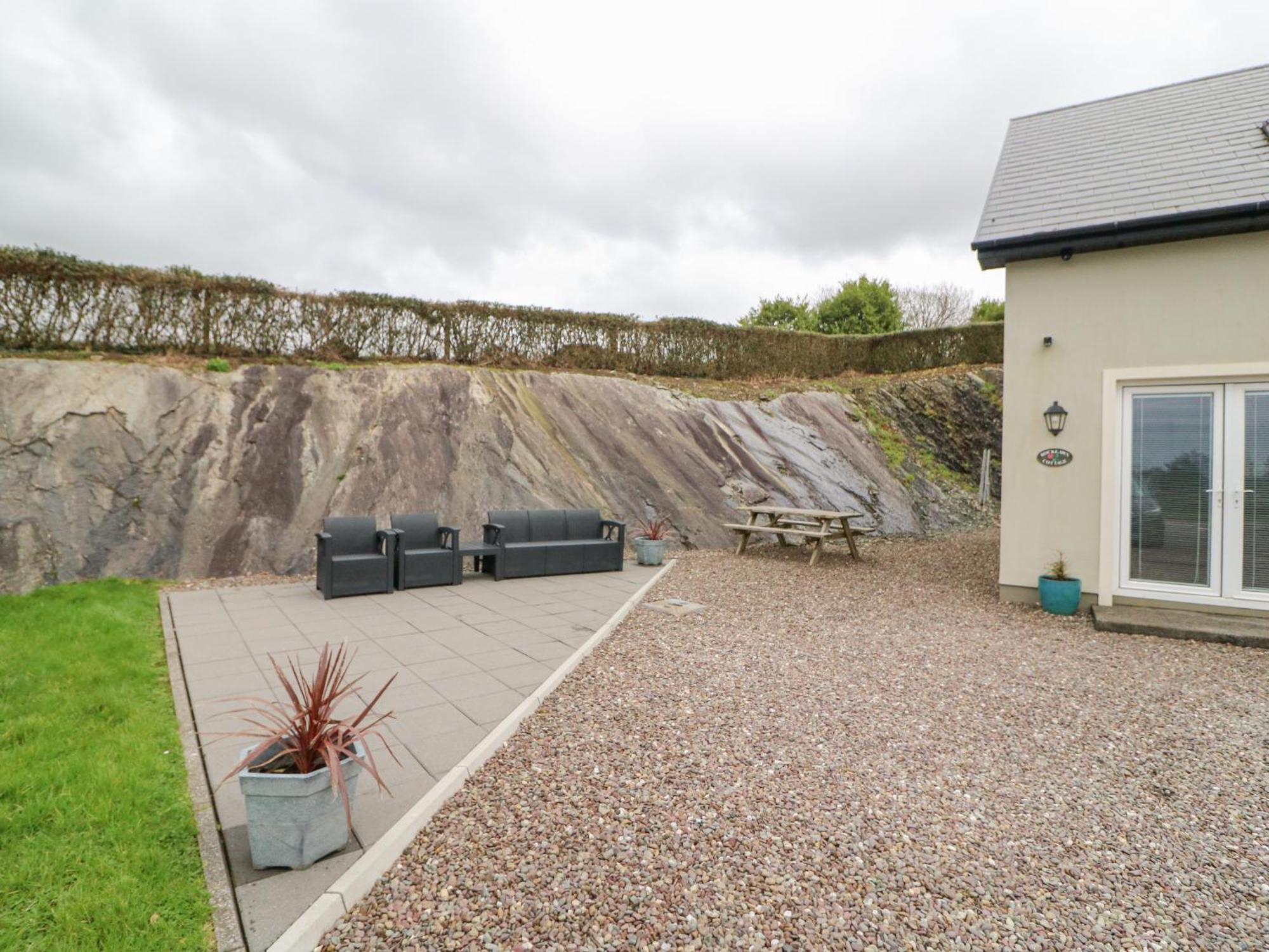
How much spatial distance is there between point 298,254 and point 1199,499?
54.3ft

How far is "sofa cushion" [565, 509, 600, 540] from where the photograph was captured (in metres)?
8.51

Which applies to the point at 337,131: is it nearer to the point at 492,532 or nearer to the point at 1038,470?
the point at 492,532

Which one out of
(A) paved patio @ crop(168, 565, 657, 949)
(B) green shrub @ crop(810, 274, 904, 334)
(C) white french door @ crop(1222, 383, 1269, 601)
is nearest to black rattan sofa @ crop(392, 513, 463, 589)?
(A) paved patio @ crop(168, 565, 657, 949)

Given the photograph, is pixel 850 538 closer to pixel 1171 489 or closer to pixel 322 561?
pixel 1171 489

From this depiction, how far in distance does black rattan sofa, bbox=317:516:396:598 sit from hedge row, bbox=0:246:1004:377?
4096mm

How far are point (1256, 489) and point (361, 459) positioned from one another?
10068 mm

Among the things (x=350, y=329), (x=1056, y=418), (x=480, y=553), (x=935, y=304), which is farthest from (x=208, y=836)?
(x=935, y=304)

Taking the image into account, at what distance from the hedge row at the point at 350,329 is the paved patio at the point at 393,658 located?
13.9 ft

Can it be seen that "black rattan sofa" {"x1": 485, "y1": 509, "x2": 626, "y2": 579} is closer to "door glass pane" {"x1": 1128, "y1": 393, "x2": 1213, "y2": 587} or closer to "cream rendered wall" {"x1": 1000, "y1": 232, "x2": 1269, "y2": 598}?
"cream rendered wall" {"x1": 1000, "y1": 232, "x2": 1269, "y2": 598}

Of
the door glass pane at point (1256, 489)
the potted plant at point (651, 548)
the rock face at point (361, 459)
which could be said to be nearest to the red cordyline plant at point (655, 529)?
the potted plant at point (651, 548)

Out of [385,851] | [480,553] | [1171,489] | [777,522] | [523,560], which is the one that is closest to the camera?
[385,851]

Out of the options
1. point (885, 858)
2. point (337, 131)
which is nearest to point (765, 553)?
point (885, 858)

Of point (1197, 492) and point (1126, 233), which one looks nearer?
point (1197, 492)

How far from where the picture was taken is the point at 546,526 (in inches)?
328
